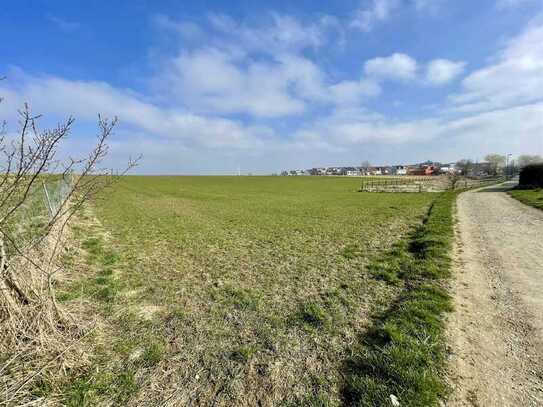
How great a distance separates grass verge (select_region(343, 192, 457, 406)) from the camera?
9.00 feet

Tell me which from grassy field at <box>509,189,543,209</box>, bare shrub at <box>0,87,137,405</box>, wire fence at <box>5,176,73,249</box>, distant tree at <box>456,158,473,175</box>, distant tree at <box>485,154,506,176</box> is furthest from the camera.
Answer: distant tree at <box>485,154,506,176</box>

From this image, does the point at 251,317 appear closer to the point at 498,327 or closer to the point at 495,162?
the point at 498,327

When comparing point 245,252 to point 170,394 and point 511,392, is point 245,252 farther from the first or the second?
point 511,392

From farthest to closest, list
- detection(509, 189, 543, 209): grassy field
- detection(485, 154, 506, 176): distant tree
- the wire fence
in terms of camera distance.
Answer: detection(485, 154, 506, 176): distant tree
detection(509, 189, 543, 209): grassy field
the wire fence

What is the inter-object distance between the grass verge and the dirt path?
19cm

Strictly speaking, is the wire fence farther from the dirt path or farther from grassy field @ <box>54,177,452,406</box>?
the dirt path

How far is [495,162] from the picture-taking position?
345ft

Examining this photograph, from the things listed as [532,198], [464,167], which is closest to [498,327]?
[532,198]

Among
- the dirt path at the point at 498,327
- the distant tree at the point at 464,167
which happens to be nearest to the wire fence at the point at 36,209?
the dirt path at the point at 498,327

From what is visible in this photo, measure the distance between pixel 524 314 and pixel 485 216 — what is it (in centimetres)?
1217

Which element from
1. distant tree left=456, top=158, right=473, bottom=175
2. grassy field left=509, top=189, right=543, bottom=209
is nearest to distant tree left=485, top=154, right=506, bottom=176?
distant tree left=456, top=158, right=473, bottom=175

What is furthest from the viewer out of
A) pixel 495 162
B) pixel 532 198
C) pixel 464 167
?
pixel 495 162

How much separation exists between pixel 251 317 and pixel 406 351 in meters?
2.39

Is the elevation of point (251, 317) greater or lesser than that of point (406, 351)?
lesser
